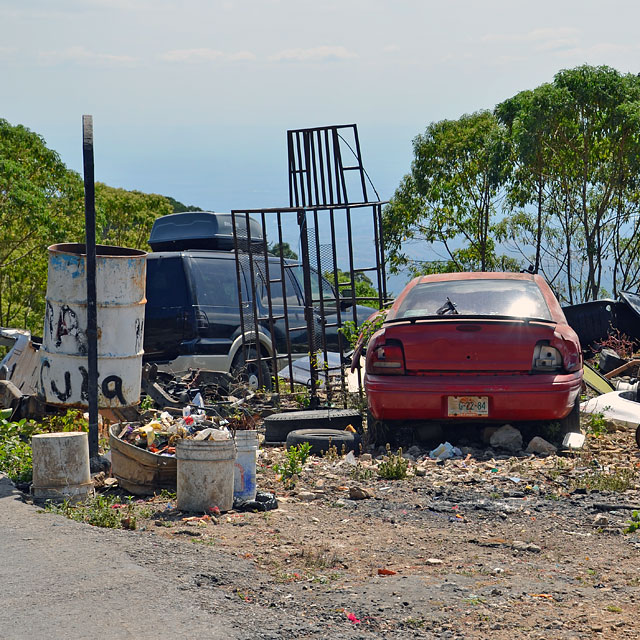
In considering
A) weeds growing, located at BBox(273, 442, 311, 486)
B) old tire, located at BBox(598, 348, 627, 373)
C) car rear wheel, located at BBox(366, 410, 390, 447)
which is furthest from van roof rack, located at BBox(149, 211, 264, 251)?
weeds growing, located at BBox(273, 442, 311, 486)

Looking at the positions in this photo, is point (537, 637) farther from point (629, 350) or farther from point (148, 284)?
point (629, 350)

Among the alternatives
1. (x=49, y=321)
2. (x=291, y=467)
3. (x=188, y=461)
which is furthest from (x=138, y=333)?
(x=188, y=461)

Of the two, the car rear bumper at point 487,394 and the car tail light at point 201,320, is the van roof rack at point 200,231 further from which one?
the car rear bumper at point 487,394

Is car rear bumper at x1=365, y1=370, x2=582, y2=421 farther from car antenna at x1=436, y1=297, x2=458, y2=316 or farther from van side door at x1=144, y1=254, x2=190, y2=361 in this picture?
van side door at x1=144, y1=254, x2=190, y2=361

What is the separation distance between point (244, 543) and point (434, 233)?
2118 cm

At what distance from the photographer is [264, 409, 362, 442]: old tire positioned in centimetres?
953

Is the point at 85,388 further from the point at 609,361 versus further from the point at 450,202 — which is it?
the point at 450,202

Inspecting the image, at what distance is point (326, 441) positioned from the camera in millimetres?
8656

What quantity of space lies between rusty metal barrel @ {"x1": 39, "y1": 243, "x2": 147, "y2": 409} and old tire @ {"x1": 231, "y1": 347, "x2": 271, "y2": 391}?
3240mm

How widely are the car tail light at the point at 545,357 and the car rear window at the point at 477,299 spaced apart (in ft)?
1.29

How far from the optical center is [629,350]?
14281 millimetres

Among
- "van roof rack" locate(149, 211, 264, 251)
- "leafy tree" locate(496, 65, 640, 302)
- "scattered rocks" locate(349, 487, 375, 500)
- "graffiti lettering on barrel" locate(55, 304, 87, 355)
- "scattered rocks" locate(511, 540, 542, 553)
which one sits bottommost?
"scattered rocks" locate(511, 540, 542, 553)

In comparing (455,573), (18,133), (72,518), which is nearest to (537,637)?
(455,573)

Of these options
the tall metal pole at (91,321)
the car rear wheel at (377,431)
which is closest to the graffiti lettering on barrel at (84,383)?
the tall metal pole at (91,321)
